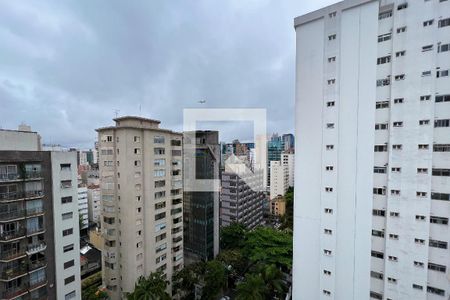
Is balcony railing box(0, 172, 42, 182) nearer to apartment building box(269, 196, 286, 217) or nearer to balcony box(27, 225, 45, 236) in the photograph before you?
balcony box(27, 225, 45, 236)

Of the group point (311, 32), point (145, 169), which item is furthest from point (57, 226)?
point (311, 32)

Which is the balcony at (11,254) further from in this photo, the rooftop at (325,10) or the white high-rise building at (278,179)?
the white high-rise building at (278,179)

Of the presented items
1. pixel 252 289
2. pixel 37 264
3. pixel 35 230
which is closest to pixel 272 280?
pixel 252 289

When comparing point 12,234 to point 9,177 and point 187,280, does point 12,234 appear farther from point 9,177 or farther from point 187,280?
point 187,280

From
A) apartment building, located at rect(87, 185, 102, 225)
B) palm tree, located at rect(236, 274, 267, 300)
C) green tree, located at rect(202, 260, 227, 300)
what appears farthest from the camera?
apartment building, located at rect(87, 185, 102, 225)

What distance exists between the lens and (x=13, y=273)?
10.6 m

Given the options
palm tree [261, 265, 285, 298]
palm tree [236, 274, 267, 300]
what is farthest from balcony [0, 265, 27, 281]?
palm tree [261, 265, 285, 298]

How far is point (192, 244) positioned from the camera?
25.8 meters

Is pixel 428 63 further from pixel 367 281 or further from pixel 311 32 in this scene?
pixel 367 281

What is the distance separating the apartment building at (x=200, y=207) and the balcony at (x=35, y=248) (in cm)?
1490

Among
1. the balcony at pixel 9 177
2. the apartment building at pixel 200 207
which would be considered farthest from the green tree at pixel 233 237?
the balcony at pixel 9 177

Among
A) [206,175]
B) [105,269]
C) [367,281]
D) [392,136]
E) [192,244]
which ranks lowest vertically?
[192,244]

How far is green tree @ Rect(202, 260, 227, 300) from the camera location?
730 inches

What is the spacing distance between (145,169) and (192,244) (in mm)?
13216
